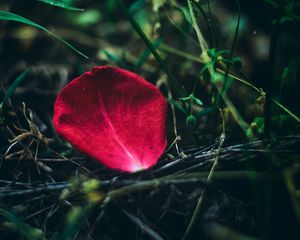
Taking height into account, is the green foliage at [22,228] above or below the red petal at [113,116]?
below

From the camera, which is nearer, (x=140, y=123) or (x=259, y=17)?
(x=140, y=123)

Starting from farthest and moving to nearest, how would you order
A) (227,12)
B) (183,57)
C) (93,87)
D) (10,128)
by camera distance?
(227,12)
(183,57)
(10,128)
(93,87)

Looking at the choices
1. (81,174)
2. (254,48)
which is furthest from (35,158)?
(254,48)

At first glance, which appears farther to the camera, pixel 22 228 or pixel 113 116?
pixel 113 116

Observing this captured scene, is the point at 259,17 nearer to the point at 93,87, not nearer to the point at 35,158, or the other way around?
the point at 93,87

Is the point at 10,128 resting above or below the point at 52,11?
below

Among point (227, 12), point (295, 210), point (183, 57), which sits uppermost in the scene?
point (227, 12)

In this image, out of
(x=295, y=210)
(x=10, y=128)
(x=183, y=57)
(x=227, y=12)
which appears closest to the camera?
(x=295, y=210)

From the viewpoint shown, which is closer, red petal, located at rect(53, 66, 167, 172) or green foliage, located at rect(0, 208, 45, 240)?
green foliage, located at rect(0, 208, 45, 240)
